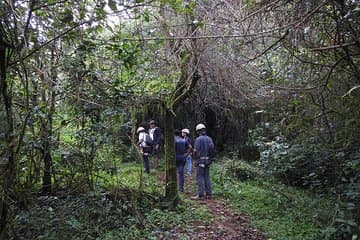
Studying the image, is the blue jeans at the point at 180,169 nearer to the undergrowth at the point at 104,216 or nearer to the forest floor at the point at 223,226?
the forest floor at the point at 223,226

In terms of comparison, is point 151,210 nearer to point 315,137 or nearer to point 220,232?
point 220,232

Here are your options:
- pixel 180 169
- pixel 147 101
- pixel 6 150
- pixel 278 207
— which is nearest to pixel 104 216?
pixel 147 101

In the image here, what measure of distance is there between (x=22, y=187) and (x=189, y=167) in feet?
27.1

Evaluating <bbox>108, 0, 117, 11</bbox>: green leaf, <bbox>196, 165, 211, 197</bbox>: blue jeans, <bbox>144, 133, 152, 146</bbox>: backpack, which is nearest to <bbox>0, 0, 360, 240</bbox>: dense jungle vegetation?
<bbox>108, 0, 117, 11</bbox>: green leaf

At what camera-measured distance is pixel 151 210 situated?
6.98 metres

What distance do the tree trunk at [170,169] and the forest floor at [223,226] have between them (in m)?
0.80

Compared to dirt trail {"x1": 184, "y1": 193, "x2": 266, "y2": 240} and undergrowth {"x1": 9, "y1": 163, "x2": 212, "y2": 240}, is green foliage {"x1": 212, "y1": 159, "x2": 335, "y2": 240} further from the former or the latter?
undergrowth {"x1": 9, "y1": 163, "x2": 212, "y2": 240}

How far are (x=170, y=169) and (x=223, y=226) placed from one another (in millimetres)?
1632

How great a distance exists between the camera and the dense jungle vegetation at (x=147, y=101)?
140 inches

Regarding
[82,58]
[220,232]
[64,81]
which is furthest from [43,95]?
[220,232]

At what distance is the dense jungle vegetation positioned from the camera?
11.7 feet

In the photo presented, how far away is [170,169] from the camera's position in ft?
24.0

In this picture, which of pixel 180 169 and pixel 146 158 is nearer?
pixel 180 169

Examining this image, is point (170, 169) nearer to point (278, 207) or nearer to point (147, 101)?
point (147, 101)
